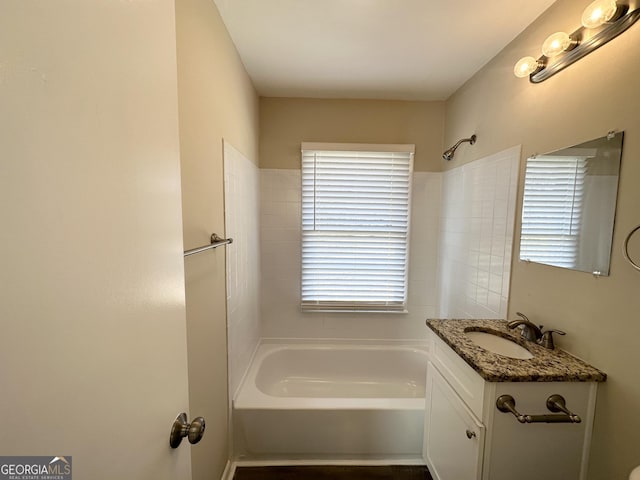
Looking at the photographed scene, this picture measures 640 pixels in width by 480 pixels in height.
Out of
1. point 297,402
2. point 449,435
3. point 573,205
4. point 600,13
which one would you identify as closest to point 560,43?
point 600,13

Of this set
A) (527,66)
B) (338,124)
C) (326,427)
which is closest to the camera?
(527,66)

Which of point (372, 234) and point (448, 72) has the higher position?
point (448, 72)

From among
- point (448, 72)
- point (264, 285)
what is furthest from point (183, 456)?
point (448, 72)

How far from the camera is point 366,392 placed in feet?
7.78

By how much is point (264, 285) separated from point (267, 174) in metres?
1.00

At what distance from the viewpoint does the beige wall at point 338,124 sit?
2365 millimetres

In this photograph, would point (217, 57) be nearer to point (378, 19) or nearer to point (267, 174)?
point (378, 19)

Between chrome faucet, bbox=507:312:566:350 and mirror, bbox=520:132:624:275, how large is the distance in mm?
300

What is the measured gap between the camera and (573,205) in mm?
1161

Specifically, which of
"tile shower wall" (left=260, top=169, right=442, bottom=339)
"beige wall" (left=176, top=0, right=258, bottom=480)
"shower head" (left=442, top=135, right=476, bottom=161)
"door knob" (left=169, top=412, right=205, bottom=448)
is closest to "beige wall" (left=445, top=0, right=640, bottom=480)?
"shower head" (left=442, top=135, right=476, bottom=161)

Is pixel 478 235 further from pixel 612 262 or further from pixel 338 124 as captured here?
pixel 338 124

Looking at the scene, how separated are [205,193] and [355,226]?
4.90ft

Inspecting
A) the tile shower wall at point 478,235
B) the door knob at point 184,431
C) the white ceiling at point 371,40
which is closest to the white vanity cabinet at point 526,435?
the tile shower wall at point 478,235

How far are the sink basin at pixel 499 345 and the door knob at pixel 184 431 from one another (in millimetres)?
1283
